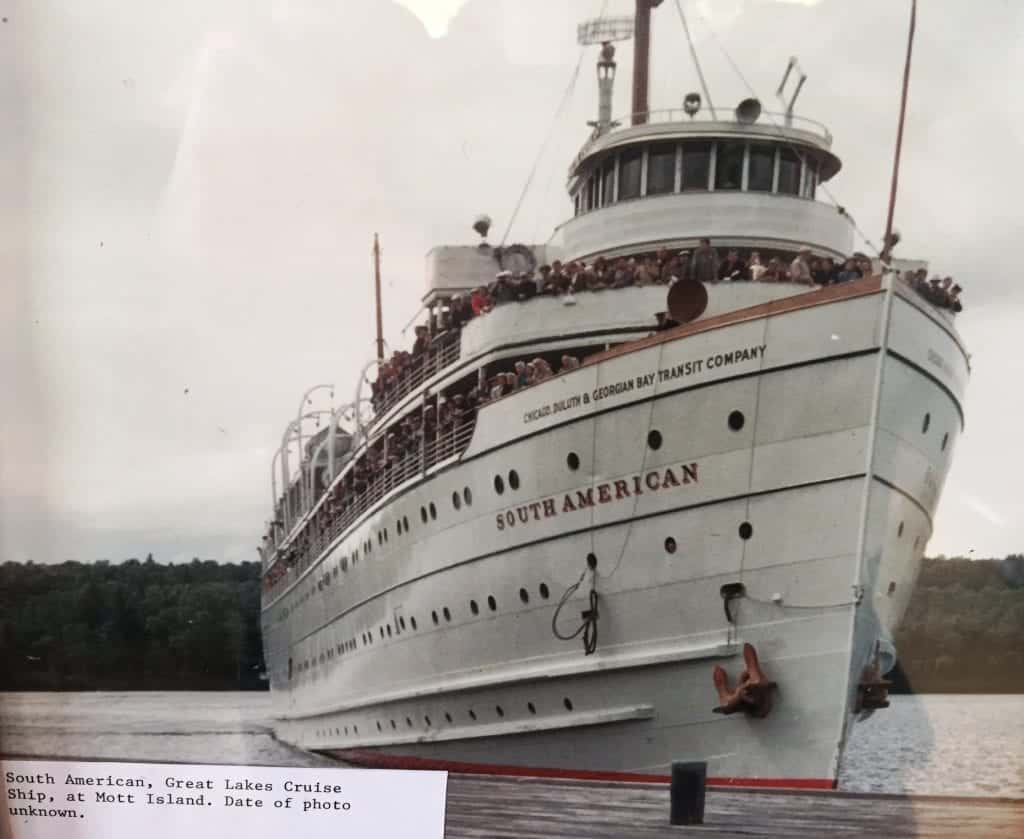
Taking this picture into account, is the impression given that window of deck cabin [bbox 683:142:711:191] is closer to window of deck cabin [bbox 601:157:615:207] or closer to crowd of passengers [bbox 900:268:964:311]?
window of deck cabin [bbox 601:157:615:207]

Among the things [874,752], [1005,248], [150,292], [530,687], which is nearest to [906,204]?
[1005,248]

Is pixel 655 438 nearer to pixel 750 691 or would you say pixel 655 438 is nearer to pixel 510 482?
pixel 510 482

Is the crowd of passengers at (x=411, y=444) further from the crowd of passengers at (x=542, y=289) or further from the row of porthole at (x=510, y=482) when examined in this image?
the row of porthole at (x=510, y=482)

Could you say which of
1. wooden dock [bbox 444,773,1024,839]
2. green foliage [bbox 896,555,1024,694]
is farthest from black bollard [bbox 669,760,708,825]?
green foliage [bbox 896,555,1024,694]

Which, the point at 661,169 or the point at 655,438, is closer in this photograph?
the point at 655,438

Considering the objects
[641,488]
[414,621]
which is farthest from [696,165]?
[414,621]

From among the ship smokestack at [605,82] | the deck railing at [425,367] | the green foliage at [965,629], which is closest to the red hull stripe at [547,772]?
the green foliage at [965,629]
